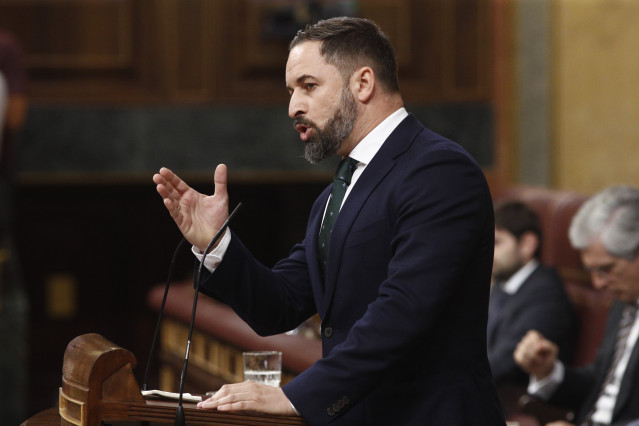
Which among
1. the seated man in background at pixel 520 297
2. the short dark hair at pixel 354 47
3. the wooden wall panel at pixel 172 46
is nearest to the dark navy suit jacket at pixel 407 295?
the short dark hair at pixel 354 47

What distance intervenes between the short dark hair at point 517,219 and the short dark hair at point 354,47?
75.2 inches

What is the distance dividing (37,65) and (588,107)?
305 cm

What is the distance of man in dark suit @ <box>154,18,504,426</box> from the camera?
176 cm

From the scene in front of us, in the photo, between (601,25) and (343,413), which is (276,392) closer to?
(343,413)

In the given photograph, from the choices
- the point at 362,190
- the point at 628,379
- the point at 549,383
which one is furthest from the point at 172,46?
the point at 362,190

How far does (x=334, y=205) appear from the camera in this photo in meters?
2.00

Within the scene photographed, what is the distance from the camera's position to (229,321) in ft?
12.8

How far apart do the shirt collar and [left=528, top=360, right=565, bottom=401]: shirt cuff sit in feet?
5.04

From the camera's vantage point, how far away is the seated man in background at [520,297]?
143 inches

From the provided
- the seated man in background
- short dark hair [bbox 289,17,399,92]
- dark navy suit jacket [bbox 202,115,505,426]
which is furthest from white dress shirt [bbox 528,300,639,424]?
short dark hair [bbox 289,17,399,92]

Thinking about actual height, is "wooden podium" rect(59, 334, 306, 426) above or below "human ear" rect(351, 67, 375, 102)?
below

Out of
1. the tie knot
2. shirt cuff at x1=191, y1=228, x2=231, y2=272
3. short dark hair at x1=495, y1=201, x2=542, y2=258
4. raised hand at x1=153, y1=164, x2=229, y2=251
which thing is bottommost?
short dark hair at x1=495, y1=201, x2=542, y2=258

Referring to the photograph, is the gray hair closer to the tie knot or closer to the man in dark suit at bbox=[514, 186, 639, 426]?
the man in dark suit at bbox=[514, 186, 639, 426]

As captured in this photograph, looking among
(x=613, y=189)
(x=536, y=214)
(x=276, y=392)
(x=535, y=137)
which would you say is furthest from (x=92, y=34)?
(x=276, y=392)
